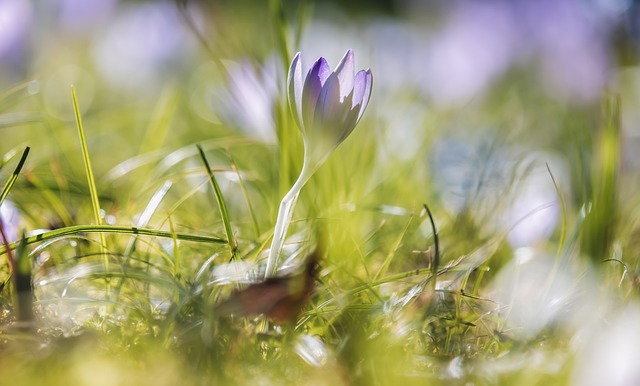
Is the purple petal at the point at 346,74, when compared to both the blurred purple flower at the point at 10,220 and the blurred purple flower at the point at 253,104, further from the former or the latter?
the blurred purple flower at the point at 253,104

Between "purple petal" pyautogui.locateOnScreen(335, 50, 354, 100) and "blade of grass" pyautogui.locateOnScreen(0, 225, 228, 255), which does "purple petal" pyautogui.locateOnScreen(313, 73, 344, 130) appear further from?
"blade of grass" pyautogui.locateOnScreen(0, 225, 228, 255)

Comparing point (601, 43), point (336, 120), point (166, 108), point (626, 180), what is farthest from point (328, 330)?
point (601, 43)

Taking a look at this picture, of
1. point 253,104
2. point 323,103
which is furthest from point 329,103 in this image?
point 253,104

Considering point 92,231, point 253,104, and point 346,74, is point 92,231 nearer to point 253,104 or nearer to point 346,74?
point 346,74

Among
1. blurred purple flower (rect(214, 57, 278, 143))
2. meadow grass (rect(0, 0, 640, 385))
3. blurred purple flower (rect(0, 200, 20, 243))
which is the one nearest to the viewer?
meadow grass (rect(0, 0, 640, 385))

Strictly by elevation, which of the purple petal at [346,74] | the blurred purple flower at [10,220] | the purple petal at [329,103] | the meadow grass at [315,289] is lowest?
the meadow grass at [315,289]

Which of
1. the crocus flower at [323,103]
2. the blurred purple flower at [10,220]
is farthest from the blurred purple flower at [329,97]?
the blurred purple flower at [10,220]

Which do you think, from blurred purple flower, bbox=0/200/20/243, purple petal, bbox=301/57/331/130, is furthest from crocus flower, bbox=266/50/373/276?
blurred purple flower, bbox=0/200/20/243
